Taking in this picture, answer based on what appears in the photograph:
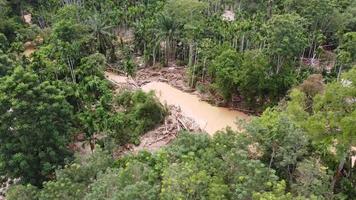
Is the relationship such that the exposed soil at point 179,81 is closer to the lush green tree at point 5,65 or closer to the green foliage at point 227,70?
the green foliage at point 227,70

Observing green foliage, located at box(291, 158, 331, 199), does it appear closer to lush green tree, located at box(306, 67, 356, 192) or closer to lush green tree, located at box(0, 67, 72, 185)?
lush green tree, located at box(306, 67, 356, 192)

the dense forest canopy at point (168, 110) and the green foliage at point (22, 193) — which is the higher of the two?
the dense forest canopy at point (168, 110)

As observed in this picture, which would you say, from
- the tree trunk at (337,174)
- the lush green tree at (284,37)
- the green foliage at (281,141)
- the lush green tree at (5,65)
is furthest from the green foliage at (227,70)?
the lush green tree at (5,65)

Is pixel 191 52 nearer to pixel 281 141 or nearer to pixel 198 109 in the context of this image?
pixel 198 109

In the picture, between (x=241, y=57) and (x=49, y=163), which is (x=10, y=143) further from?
(x=241, y=57)

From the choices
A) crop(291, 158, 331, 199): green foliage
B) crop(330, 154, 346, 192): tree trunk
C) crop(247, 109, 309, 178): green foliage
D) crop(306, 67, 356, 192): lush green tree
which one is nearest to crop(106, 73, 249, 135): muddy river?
crop(247, 109, 309, 178): green foliage

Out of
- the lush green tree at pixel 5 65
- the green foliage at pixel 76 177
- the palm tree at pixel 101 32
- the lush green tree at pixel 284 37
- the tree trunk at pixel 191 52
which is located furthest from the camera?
the palm tree at pixel 101 32
